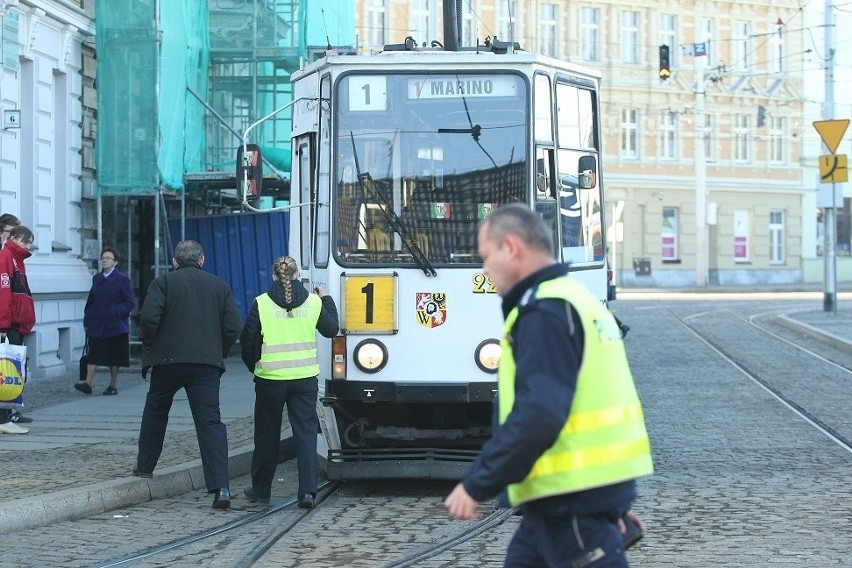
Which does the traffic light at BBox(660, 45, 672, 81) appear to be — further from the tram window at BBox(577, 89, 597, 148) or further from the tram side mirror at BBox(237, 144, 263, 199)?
the tram side mirror at BBox(237, 144, 263, 199)

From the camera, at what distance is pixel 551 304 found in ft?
13.8

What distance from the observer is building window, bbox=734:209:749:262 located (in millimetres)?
57688

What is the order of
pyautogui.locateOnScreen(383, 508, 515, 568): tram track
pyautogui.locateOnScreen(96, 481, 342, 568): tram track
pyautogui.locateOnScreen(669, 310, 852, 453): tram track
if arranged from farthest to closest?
1. pyautogui.locateOnScreen(669, 310, 852, 453): tram track
2. pyautogui.locateOnScreen(96, 481, 342, 568): tram track
3. pyautogui.locateOnScreen(383, 508, 515, 568): tram track

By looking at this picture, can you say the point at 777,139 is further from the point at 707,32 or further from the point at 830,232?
the point at 830,232

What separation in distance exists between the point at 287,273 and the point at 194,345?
2.52 ft

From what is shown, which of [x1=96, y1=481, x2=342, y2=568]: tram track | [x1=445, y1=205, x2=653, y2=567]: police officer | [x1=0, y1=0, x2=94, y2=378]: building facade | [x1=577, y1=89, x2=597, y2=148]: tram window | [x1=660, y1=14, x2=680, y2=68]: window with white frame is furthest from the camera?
[x1=660, y1=14, x2=680, y2=68]: window with white frame

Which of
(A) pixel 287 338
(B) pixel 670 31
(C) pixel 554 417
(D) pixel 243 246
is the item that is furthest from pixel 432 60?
(B) pixel 670 31

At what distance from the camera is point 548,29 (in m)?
54.5

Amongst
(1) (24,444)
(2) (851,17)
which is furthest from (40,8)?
(2) (851,17)

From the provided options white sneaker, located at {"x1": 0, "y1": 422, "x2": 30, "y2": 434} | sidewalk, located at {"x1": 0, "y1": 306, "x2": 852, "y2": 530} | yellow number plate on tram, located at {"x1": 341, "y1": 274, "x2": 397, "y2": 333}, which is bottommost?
sidewalk, located at {"x1": 0, "y1": 306, "x2": 852, "y2": 530}

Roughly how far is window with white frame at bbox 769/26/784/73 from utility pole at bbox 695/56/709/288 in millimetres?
4865

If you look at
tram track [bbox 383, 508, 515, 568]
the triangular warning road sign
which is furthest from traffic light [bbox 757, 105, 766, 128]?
tram track [bbox 383, 508, 515, 568]

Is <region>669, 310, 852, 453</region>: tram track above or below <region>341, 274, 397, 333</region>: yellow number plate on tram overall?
below

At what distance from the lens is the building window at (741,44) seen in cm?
5822
